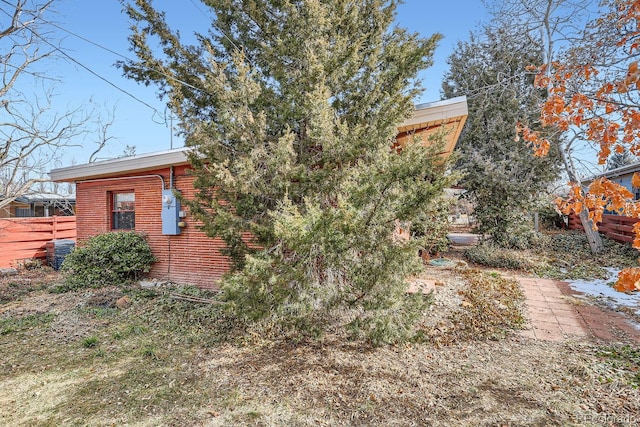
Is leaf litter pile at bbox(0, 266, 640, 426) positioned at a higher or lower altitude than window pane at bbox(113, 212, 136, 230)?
lower

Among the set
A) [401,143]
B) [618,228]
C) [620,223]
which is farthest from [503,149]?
[401,143]

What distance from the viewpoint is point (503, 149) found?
1160 cm

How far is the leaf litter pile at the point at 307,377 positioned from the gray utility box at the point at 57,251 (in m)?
6.54

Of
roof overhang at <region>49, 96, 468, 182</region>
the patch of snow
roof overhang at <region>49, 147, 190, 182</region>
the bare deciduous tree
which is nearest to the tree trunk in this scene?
the patch of snow

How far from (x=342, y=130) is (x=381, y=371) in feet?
9.13

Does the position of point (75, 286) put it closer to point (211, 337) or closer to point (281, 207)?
point (211, 337)

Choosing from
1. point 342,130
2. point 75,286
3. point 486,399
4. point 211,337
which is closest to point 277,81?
point 342,130

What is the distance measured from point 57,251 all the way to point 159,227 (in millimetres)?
5592

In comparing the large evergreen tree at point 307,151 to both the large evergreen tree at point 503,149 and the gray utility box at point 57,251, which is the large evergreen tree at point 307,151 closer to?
the large evergreen tree at point 503,149

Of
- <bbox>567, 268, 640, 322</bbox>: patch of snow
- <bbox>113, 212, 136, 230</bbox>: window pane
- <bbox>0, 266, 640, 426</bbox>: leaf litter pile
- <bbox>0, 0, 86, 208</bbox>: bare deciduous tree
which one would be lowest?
<bbox>0, 266, 640, 426</bbox>: leaf litter pile

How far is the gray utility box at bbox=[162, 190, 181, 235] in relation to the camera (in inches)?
304

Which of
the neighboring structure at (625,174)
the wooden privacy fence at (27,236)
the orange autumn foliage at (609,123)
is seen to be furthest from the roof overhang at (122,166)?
the neighboring structure at (625,174)

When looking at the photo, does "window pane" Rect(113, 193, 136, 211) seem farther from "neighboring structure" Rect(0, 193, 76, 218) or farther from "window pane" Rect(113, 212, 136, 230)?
"neighboring structure" Rect(0, 193, 76, 218)

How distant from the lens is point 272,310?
372 centimetres
